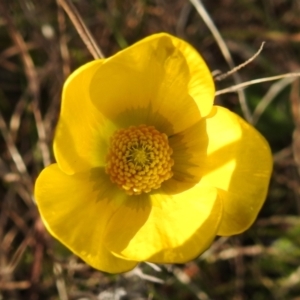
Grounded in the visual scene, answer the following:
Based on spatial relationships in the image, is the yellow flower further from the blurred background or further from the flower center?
the blurred background

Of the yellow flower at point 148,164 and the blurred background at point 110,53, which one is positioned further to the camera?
the blurred background at point 110,53

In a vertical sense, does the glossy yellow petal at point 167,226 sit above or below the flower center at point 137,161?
below

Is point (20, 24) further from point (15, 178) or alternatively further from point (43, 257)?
point (43, 257)

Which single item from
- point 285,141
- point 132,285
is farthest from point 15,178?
point 285,141

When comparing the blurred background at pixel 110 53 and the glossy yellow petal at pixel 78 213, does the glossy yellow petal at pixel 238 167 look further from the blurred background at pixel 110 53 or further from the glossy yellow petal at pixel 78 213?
the blurred background at pixel 110 53

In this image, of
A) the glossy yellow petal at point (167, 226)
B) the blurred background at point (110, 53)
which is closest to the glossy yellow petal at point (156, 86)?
the glossy yellow petal at point (167, 226)

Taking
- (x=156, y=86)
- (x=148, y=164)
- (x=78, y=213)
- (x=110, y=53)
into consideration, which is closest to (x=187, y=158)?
(x=148, y=164)

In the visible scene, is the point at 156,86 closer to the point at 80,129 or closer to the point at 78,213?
the point at 80,129
